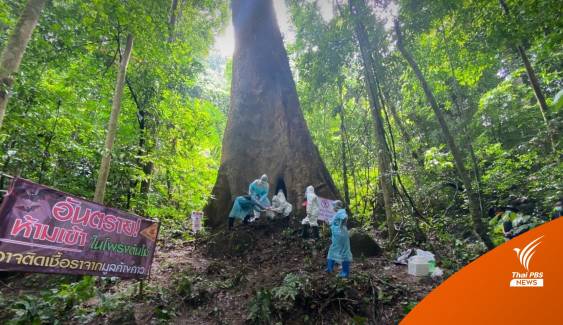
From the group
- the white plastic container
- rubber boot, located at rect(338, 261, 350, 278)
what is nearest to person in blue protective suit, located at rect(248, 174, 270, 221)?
rubber boot, located at rect(338, 261, 350, 278)

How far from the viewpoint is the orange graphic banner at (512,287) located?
3.13 meters

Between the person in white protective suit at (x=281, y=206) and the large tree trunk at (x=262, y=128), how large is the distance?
278 millimetres

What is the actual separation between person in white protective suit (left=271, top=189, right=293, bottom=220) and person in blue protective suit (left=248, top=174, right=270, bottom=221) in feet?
0.66

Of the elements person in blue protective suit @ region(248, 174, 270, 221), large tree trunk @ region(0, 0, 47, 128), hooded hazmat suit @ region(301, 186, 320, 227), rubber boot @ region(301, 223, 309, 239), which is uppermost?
large tree trunk @ region(0, 0, 47, 128)

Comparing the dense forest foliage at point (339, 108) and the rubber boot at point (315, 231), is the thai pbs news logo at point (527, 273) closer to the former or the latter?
the dense forest foliage at point (339, 108)

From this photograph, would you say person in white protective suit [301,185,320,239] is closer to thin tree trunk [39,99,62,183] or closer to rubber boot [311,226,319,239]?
rubber boot [311,226,319,239]

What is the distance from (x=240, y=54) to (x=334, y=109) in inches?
180

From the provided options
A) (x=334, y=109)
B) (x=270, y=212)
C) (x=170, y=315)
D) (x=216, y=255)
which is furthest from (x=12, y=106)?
(x=334, y=109)

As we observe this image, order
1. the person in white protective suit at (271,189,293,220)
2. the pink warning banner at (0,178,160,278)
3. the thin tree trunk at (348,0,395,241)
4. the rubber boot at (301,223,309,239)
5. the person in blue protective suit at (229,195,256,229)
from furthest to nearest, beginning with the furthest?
1. the person in white protective suit at (271,189,293,220)
2. the person in blue protective suit at (229,195,256,229)
3. the thin tree trunk at (348,0,395,241)
4. the rubber boot at (301,223,309,239)
5. the pink warning banner at (0,178,160,278)

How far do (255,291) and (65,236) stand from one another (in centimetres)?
302

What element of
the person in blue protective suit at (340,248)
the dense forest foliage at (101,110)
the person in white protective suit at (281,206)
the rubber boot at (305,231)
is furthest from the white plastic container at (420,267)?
the dense forest foliage at (101,110)

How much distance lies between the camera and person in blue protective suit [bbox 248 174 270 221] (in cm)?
791

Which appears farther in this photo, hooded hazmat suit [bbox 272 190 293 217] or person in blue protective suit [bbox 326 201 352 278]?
hooded hazmat suit [bbox 272 190 293 217]

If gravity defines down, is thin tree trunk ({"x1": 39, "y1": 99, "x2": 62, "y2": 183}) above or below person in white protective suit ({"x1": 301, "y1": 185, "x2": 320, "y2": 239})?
above
